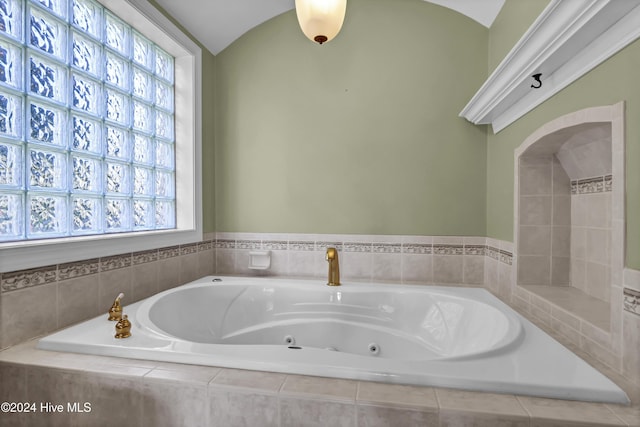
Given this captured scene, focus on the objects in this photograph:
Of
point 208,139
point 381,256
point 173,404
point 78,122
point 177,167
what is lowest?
point 173,404

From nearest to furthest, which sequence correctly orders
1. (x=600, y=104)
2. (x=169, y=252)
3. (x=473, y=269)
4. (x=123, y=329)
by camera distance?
(x=600, y=104)
(x=123, y=329)
(x=169, y=252)
(x=473, y=269)

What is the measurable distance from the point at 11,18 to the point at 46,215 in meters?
0.79

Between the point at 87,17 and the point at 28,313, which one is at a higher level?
the point at 87,17

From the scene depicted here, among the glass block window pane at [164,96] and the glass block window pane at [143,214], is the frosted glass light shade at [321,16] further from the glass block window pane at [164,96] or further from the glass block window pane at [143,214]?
the glass block window pane at [143,214]

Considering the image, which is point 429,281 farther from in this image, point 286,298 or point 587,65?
point 587,65

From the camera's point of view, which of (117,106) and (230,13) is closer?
(117,106)

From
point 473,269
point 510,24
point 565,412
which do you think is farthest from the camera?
point 473,269

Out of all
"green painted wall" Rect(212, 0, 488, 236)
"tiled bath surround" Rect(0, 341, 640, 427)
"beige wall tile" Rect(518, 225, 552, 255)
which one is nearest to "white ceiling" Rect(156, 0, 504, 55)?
"green painted wall" Rect(212, 0, 488, 236)

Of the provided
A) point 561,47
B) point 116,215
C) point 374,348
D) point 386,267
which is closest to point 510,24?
point 561,47

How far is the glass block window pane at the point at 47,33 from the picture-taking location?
4.29 feet

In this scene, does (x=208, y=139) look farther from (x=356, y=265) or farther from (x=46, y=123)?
(x=356, y=265)

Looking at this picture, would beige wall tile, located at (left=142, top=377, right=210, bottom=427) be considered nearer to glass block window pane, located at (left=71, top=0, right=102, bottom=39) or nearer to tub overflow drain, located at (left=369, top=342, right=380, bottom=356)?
tub overflow drain, located at (left=369, top=342, right=380, bottom=356)

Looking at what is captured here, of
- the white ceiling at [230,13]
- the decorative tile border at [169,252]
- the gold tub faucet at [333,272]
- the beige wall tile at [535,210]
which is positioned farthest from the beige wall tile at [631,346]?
the decorative tile border at [169,252]

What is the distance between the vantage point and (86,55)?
5.08ft
